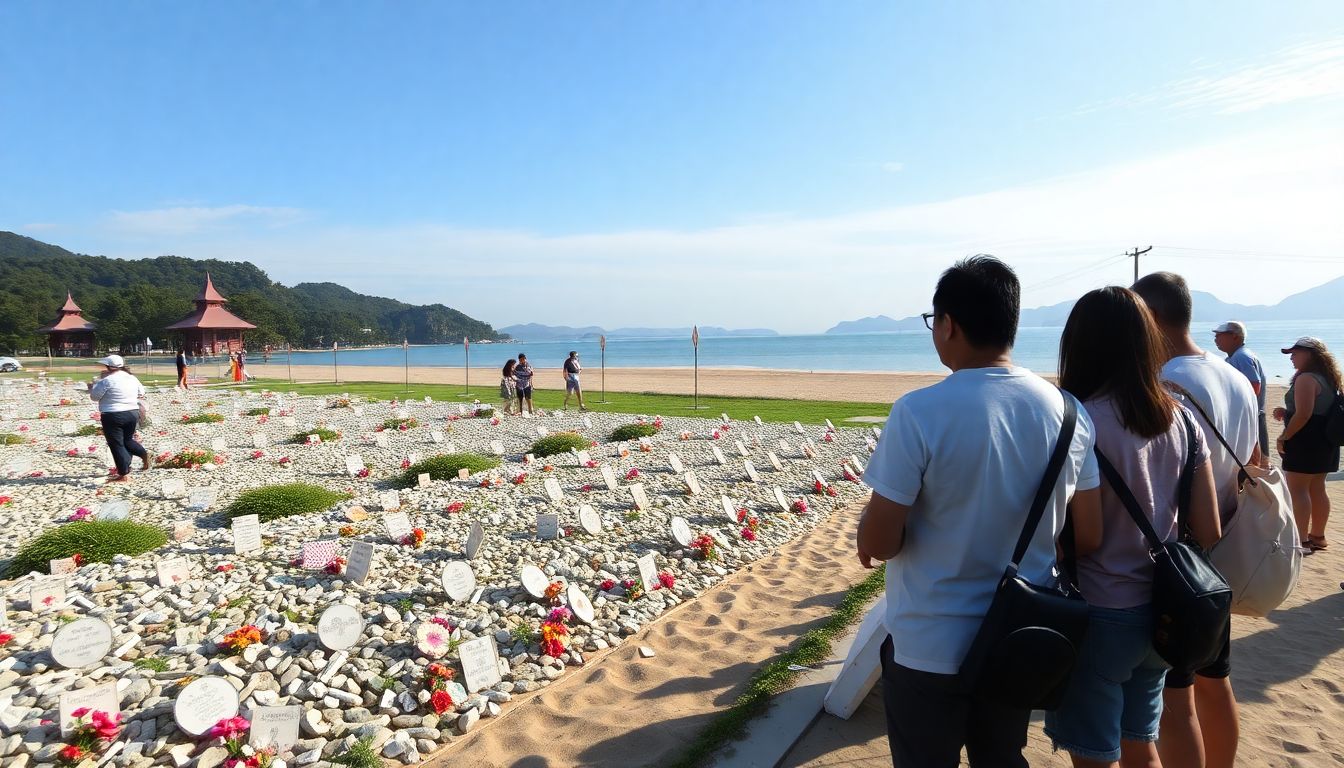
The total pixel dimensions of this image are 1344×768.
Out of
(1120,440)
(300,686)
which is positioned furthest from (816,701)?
(300,686)

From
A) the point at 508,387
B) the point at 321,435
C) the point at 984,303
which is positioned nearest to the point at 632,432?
the point at 508,387

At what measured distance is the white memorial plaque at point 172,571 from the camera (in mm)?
5461

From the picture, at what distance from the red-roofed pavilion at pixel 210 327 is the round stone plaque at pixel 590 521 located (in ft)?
194

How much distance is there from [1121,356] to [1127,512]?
1.68 feet

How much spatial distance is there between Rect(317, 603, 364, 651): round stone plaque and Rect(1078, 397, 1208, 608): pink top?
4.19m

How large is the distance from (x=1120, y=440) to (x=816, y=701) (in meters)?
2.49

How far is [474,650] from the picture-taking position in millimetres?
4129

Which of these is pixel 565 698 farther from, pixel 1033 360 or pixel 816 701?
pixel 1033 360

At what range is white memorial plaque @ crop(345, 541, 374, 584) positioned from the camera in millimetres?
5504

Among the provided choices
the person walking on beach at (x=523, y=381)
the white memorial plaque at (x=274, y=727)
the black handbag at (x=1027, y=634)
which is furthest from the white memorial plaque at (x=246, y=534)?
the person walking on beach at (x=523, y=381)

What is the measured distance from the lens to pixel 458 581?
5.16 metres

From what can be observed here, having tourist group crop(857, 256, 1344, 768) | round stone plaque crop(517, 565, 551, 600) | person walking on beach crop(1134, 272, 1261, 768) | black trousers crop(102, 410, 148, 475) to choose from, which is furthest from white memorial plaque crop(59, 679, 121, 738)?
black trousers crop(102, 410, 148, 475)

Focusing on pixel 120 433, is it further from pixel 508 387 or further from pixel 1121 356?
pixel 1121 356

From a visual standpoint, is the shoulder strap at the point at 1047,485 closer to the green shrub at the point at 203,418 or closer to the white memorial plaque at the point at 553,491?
the white memorial plaque at the point at 553,491
